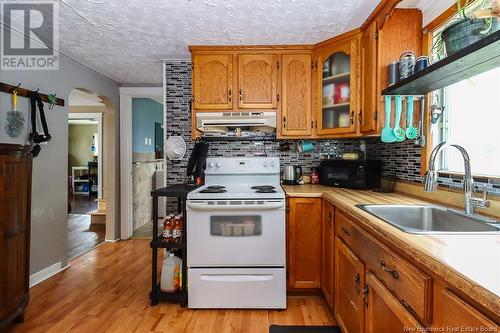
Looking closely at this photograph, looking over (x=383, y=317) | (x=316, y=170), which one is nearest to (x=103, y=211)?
(x=316, y=170)

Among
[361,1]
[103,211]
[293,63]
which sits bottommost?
[103,211]

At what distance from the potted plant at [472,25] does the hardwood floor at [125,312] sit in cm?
180

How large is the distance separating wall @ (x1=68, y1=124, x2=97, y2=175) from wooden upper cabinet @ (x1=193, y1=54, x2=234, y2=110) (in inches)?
304

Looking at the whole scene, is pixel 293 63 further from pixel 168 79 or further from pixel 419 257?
pixel 419 257

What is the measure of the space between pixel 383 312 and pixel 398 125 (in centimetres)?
127

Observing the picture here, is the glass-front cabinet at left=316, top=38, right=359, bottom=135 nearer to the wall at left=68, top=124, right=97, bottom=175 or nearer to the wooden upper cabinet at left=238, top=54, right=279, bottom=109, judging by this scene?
the wooden upper cabinet at left=238, top=54, right=279, bottom=109

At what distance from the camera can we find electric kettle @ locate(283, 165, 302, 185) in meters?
2.65

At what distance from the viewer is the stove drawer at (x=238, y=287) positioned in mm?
2051

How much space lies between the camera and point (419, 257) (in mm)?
821

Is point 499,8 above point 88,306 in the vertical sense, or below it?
above

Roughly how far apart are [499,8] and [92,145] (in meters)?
9.81

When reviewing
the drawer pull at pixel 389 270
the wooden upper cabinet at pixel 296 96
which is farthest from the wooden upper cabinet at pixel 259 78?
the drawer pull at pixel 389 270

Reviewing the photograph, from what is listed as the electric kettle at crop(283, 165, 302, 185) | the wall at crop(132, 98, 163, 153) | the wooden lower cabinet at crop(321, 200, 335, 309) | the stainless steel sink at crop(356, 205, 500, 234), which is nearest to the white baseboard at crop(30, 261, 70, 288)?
the wall at crop(132, 98, 163, 153)

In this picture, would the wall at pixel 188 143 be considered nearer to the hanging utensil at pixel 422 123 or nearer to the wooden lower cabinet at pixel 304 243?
the wooden lower cabinet at pixel 304 243
